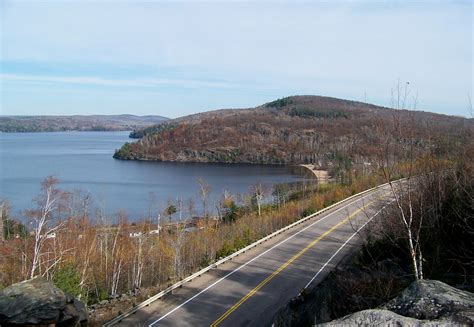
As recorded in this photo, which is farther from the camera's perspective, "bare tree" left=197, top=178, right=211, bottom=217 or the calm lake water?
the calm lake water

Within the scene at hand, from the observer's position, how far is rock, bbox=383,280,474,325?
16.5 ft

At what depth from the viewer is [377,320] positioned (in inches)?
201

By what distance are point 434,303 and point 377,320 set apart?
74cm

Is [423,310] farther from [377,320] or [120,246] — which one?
[120,246]

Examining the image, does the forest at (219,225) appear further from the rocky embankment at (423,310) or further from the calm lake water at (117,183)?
the calm lake water at (117,183)

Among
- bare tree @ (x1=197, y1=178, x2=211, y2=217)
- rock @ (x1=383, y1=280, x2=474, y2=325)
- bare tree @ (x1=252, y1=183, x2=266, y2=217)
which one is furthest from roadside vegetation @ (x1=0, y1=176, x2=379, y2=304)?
rock @ (x1=383, y1=280, x2=474, y2=325)

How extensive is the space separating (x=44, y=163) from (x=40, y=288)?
4408 inches

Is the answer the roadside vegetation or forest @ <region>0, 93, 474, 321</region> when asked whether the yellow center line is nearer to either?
forest @ <region>0, 93, 474, 321</region>

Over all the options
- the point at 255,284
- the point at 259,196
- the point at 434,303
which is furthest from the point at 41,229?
the point at 259,196

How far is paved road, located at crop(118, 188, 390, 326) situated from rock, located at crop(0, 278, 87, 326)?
2311mm

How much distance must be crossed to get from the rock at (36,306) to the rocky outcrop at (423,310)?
30.3 feet

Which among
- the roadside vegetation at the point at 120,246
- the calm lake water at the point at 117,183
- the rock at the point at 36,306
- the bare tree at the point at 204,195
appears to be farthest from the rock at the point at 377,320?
the calm lake water at the point at 117,183

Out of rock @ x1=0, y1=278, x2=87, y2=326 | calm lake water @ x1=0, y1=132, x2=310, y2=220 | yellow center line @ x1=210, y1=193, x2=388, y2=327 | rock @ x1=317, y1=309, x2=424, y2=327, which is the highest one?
rock @ x1=317, y1=309, x2=424, y2=327

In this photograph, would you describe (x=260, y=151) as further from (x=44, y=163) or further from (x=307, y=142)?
(x=44, y=163)
